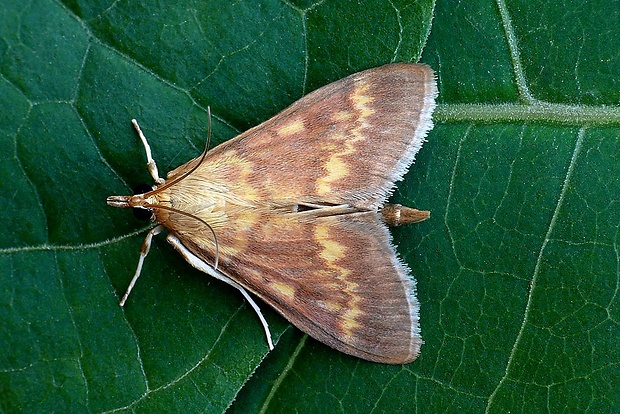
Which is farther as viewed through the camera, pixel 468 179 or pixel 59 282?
pixel 468 179

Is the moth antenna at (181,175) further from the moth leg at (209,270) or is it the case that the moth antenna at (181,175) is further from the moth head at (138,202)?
the moth leg at (209,270)

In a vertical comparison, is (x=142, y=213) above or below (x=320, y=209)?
above

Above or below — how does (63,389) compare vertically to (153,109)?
below

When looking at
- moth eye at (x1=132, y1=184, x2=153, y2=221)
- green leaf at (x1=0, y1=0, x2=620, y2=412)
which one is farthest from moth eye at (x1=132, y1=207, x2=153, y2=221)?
green leaf at (x1=0, y1=0, x2=620, y2=412)

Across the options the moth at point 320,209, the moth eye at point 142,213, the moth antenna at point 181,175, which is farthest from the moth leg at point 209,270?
the moth antenna at point 181,175

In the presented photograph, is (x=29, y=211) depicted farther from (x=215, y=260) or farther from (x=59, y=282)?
(x=215, y=260)

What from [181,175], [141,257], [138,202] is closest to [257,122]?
[181,175]

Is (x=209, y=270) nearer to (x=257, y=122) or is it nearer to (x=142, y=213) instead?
(x=142, y=213)

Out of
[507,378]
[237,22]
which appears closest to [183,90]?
[237,22]
